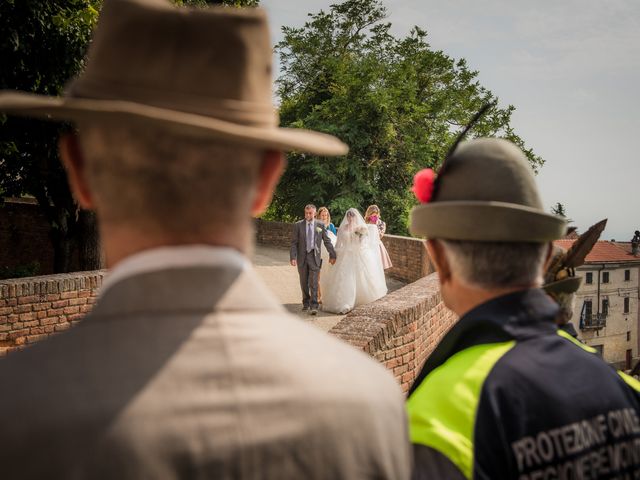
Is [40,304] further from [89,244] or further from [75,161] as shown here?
[75,161]

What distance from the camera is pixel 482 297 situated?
5.73 feet

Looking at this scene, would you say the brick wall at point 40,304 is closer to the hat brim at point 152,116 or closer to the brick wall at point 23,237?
the hat brim at point 152,116

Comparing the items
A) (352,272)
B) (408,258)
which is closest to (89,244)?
(352,272)

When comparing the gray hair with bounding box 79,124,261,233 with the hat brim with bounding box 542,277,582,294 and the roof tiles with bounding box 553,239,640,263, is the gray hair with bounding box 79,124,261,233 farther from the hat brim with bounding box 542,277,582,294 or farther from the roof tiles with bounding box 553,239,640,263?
the roof tiles with bounding box 553,239,640,263

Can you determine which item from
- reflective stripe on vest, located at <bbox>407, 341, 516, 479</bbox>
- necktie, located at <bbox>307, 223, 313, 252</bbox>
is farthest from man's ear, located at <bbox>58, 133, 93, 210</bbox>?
necktie, located at <bbox>307, 223, 313, 252</bbox>

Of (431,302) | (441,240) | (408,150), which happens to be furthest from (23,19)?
(408,150)

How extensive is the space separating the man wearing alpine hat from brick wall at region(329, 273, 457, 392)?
3435 mm

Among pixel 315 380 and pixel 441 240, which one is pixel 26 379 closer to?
pixel 315 380

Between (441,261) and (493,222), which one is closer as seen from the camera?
(493,222)

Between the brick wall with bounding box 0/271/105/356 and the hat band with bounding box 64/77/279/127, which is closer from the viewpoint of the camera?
the hat band with bounding box 64/77/279/127

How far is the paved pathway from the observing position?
11734 millimetres

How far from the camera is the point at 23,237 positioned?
20.2 meters

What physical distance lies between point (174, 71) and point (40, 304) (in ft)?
28.0

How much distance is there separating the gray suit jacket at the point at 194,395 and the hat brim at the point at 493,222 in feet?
2.46
